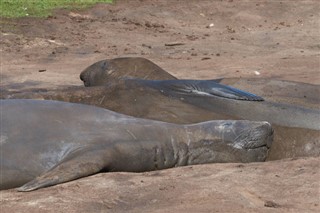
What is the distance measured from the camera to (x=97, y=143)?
6.39 metres

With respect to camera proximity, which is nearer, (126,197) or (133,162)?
(126,197)

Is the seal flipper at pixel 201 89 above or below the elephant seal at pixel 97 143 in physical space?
above

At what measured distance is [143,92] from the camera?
7.71m

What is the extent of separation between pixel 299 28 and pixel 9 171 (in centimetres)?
1162

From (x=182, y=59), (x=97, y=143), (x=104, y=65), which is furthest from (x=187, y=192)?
(x=182, y=59)

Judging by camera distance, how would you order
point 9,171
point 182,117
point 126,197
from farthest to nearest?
point 182,117 < point 9,171 < point 126,197

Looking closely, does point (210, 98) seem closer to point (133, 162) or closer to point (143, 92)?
point (143, 92)

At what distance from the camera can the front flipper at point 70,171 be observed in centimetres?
578

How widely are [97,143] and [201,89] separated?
5.52 feet

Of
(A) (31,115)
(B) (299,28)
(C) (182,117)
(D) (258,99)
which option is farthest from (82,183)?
(B) (299,28)

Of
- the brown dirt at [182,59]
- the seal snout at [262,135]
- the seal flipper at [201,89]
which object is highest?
the seal flipper at [201,89]

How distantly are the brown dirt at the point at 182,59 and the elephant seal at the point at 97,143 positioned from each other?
0.23 meters

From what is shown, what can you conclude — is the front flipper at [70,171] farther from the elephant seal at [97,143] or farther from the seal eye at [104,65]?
the seal eye at [104,65]

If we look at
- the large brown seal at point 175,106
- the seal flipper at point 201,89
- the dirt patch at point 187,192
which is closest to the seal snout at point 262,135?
the large brown seal at point 175,106
